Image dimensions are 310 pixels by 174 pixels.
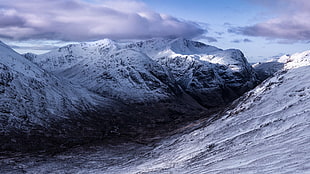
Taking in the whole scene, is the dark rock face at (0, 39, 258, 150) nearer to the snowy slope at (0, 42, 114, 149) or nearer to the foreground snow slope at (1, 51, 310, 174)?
the snowy slope at (0, 42, 114, 149)

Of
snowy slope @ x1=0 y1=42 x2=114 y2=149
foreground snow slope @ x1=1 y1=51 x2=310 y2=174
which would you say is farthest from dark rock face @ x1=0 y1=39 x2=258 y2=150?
foreground snow slope @ x1=1 y1=51 x2=310 y2=174

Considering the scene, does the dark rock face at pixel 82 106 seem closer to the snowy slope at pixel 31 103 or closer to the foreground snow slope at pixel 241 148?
the snowy slope at pixel 31 103

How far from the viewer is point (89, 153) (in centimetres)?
5141

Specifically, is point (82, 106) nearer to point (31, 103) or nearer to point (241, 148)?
point (31, 103)

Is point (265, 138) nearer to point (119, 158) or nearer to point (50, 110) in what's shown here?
point (119, 158)

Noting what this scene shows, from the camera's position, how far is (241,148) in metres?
28.7

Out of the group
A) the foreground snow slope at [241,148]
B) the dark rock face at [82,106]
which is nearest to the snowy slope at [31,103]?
the dark rock face at [82,106]

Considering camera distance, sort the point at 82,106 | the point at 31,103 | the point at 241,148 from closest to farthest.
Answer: the point at 241,148
the point at 31,103
the point at 82,106

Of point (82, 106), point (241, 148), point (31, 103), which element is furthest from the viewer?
point (82, 106)

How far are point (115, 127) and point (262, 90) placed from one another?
172 feet

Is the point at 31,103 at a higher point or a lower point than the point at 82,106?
higher

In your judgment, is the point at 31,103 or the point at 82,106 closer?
the point at 31,103

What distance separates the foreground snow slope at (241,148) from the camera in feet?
79.4

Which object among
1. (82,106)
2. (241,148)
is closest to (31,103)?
(82,106)
